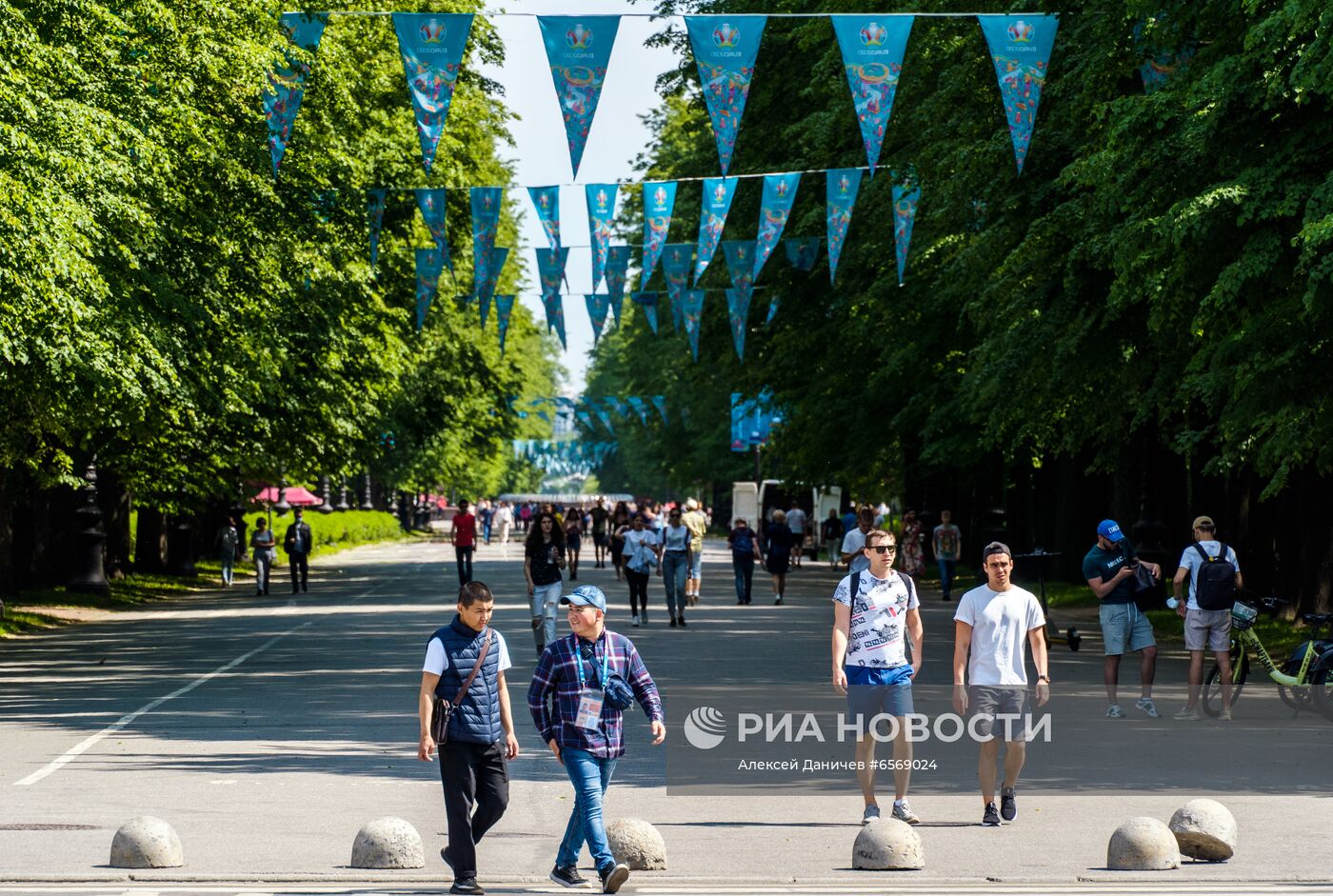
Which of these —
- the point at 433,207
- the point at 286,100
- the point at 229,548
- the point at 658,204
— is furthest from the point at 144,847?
the point at 229,548

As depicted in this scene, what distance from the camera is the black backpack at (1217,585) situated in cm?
1666

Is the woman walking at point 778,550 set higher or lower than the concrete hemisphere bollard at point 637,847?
higher

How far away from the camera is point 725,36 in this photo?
770 inches

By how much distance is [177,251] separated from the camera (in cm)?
2564

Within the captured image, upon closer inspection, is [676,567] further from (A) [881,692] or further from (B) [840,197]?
(A) [881,692]

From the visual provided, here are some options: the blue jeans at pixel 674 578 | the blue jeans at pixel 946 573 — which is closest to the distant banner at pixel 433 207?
the blue jeans at pixel 674 578

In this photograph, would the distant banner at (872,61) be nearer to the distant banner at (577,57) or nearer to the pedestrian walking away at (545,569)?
the distant banner at (577,57)

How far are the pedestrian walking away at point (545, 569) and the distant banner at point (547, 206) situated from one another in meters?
8.54

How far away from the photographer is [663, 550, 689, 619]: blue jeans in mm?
→ 28906

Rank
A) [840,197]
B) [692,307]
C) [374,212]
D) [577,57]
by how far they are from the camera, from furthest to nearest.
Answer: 1. [692,307]
2. [374,212]
3. [840,197]
4. [577,57]

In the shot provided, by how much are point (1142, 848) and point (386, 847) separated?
3636mm

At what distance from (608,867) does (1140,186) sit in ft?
35.5

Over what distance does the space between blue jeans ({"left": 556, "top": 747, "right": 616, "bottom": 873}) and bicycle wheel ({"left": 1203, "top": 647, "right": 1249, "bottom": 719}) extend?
30.5ft

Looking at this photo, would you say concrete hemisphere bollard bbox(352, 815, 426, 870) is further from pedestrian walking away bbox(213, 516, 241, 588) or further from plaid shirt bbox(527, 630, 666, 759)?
pedestrian walking away bbox(213, 516, 241, 588)
